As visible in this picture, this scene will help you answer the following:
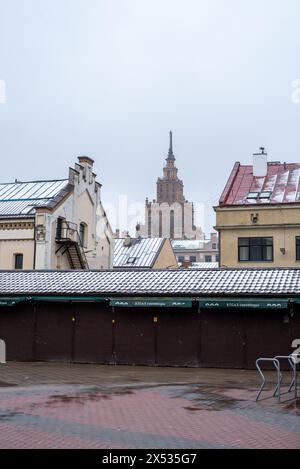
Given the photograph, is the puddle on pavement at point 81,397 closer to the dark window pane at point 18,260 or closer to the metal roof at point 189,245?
the dark window pane at point 18,260

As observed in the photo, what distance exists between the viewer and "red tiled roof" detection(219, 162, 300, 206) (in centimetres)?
3606

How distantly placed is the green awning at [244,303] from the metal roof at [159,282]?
0.83 feet

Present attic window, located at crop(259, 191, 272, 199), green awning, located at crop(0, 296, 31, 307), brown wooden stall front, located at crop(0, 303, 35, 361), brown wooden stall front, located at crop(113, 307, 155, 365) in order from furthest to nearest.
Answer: attic window, located at crop(259, 191, 272, 199) < brown wooden stall front, located at crop(0, 303, 35, 361) < green awning, located at crop(0, 296, 31, 307) < brown wooden stall front, located at crop(113, 307, 155, 365)

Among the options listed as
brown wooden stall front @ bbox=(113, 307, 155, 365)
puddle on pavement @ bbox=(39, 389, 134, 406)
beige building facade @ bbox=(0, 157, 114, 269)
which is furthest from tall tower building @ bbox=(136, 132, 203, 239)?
puddle on pavement @ bbox=(39, 389, 134, 406)

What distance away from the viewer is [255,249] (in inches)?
1396

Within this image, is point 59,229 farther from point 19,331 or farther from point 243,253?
point 19,331

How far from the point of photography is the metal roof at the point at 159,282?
2247 cm

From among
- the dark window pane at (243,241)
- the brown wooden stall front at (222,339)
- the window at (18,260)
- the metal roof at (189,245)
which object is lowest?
the brown wooden stall front at (222,339)

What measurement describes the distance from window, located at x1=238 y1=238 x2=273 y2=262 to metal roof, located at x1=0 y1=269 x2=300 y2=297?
35.2 ft

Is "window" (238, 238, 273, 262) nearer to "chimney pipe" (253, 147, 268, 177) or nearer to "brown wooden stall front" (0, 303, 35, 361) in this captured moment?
"chimney pipe" (253, 147, 268, 177)

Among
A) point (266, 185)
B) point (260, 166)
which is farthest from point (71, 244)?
point (260, 166)

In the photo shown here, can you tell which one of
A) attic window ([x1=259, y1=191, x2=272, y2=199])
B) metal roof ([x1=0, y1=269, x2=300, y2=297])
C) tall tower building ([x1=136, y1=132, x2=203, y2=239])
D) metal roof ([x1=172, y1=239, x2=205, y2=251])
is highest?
tall tower building ([x1=136, y1=132, x2=203, y2=239])

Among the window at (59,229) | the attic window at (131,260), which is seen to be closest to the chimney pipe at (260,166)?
the window at (59,229)
